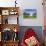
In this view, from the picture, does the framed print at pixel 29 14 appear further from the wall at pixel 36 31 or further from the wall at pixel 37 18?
the wall at pixel 36 31

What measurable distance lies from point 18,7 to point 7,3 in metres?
0.41

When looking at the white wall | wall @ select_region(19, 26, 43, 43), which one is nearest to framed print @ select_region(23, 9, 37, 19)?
the white wall

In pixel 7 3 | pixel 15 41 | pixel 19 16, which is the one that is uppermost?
pixel 7 3

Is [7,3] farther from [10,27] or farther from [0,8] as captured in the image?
[10,27]

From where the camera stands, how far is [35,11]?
5.15m

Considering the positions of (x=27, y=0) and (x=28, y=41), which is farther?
(x=27, y=0)

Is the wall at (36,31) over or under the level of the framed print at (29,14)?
under

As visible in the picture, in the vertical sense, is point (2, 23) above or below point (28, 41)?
above

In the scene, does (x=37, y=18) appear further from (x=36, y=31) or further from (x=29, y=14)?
(x=36, y=31)

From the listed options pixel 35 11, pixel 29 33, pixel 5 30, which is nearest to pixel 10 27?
pixel 5 30

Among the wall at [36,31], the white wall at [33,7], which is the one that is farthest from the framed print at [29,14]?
the wall at [36,31]

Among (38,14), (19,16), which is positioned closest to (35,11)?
(38,14)

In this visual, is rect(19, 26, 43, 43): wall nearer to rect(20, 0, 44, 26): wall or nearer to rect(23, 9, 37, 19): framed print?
rect(20, 0, 44, 26): wall

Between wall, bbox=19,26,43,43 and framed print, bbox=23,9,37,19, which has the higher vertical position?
framed print, bbox=23,9,37,19
